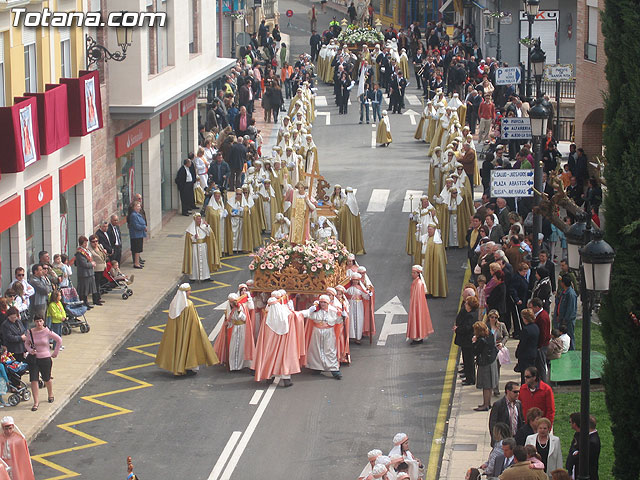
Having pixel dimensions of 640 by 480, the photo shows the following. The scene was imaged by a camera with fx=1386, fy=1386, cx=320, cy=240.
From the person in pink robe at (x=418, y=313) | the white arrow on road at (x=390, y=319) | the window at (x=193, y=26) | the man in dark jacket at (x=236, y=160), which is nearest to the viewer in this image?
the person in pink robe at (x=418, y=313)

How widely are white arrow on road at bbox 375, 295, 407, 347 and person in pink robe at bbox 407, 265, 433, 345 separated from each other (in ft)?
2.01

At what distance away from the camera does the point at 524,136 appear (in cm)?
2717

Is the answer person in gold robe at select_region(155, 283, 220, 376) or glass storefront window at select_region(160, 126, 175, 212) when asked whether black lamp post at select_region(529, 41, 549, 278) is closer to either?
person in gold robe at select_region(155, 283, 220, 376)

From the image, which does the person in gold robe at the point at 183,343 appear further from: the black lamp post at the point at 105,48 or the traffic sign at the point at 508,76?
the traffic sign at the point at 508,76

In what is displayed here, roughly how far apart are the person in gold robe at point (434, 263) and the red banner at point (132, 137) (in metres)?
7.65

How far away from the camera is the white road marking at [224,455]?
19.1 metres

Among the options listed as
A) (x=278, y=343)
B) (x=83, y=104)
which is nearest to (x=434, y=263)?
(x=278, y=343)

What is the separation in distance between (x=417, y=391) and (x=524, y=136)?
6820mm

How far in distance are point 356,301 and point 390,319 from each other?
87.0 inches

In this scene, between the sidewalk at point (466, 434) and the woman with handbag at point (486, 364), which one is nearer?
the sidewalk at point (466, 434)

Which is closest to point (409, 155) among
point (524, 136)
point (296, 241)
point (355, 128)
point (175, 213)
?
point (355, 128)

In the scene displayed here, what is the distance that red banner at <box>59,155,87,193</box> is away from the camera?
89.1ft

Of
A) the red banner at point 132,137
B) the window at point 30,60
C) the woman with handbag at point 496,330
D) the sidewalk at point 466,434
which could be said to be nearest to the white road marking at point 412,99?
the red banner at point 132,137

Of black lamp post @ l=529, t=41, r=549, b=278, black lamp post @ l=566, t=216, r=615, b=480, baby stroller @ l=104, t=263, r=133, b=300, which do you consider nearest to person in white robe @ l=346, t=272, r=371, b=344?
black lamp post @ l=529, t=41, r=549, b=278
